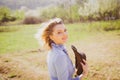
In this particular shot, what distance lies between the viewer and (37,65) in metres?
3.09

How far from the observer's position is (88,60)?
10.0ft

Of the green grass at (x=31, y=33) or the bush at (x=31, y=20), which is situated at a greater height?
the bush at (x=31, y=20)

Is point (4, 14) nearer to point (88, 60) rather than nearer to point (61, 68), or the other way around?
point (88, 60)

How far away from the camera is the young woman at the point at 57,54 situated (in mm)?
2371

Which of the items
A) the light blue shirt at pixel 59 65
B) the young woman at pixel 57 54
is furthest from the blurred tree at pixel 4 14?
the light blue shirt at pixel 59 65

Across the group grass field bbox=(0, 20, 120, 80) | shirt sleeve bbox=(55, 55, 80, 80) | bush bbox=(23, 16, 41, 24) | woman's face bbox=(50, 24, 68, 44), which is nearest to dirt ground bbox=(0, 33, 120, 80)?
grass field bbox=(0, 20, 120, 80)

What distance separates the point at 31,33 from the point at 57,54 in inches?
32.0

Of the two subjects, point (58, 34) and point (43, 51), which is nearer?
point (58, 34)

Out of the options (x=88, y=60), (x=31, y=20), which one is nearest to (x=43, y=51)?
(x=31, y=20)

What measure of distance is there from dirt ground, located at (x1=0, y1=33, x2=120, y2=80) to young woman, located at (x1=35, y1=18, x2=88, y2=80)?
46 cm

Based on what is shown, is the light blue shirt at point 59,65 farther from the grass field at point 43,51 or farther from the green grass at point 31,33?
the green grass at point 31,33

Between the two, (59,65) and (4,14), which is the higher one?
(4,14)

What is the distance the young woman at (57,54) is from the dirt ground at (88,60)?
465 millimetres

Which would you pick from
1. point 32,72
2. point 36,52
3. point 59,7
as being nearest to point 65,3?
point 59,7
